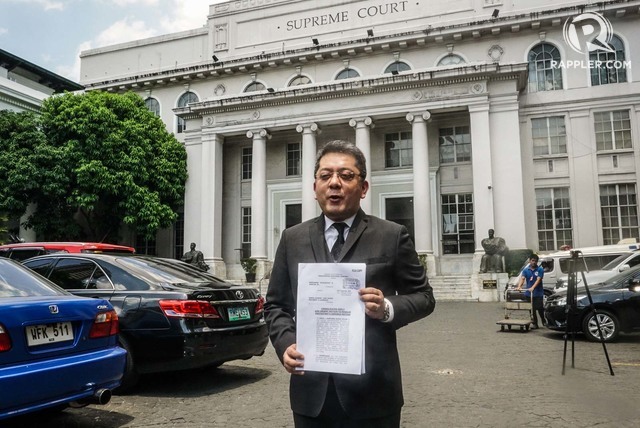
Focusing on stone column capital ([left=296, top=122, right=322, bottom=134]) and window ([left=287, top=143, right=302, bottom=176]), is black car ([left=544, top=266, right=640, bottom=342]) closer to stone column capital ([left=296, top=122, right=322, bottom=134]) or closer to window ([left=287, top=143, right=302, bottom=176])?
stone column capital ([left=296, top=122, right=322, bottom=134])

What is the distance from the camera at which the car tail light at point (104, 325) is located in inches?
177

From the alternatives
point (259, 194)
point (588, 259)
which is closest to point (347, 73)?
point (259, 194)

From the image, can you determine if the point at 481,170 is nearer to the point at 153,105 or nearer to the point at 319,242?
the point at 153,105

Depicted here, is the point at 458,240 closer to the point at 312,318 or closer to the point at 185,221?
the point at 185,221

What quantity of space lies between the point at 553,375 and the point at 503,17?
80.1ft

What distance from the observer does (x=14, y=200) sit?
77.1 ft

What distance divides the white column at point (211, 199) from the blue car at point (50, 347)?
23.2 m

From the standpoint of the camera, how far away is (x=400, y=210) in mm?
26859

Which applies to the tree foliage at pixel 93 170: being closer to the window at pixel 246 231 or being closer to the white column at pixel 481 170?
the window at pixel 246 231

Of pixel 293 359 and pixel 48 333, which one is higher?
pixel 293 359

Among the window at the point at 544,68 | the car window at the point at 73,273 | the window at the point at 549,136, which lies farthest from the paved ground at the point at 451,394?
the window at the point at 544,68

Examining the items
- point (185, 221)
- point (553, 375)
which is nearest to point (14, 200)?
point (185, 221)

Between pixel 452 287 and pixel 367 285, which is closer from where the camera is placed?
pixel 367 285

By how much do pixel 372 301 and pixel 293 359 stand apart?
1.34 feet
